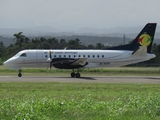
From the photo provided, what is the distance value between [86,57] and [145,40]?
6446 millimetres

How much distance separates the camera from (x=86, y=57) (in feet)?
140

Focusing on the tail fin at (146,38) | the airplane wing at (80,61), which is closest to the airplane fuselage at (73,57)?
the airplane wing at (80,61)

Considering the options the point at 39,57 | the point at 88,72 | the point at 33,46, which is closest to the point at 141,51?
the point at 88,72

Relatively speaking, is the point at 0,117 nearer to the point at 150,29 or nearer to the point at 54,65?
the point at 54,65

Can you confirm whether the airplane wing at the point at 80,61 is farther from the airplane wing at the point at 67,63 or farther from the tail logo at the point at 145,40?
the tail logo at the point at 145,40

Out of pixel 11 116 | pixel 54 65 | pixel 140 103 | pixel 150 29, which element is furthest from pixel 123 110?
pixel 150 29

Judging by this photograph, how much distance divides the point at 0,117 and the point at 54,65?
91.9 ft

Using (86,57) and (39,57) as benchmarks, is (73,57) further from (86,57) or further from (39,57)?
(39,57)

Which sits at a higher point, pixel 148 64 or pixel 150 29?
pixel 150 29

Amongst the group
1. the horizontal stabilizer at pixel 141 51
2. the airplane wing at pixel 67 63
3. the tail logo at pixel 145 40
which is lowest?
the airplane wing at pixel 67 63

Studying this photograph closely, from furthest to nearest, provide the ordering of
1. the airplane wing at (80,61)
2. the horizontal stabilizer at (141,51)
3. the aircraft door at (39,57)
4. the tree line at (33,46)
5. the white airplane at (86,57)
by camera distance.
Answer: the tree line at (33,46)
the horizontal stabilizer at (141,51)
the aircraft door at (39,57)
the white airplane at (86,57)
the airplane wing at (80,61)

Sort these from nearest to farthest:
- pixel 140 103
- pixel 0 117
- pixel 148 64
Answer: pixel 0 117, pixel 140 103, pixel 148 64

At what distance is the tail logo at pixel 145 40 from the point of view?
142 feet

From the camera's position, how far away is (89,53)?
43.0m
